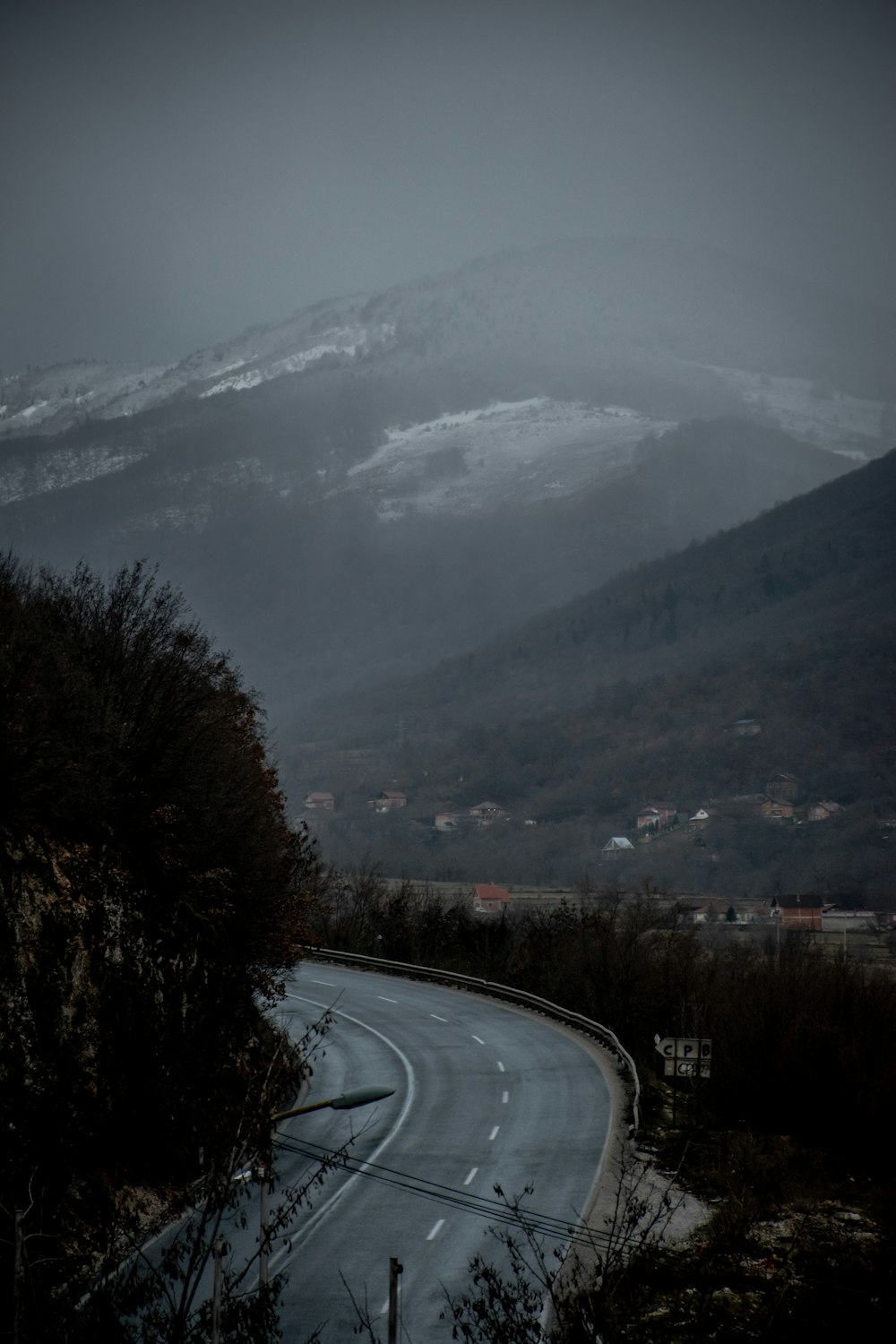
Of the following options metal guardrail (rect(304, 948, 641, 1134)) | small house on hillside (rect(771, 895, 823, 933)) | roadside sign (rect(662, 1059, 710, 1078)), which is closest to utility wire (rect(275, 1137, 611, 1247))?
metal guardrail (rect(304, 948, 641, 1134))

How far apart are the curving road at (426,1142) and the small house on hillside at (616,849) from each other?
139669mm

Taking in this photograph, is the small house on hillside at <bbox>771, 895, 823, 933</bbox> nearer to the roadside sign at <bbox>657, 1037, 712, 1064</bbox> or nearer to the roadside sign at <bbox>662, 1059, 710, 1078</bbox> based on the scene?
Answer: the roadside sign at <bbox>657, 1037, 712, 1064</bbox>

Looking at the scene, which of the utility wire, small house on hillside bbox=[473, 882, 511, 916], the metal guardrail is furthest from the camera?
small house on hillside bbox=[473, 882, 511, 916]

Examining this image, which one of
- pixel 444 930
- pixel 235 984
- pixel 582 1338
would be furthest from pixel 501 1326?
pixel 444 930

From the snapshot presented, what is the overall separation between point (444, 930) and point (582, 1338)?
176 ft

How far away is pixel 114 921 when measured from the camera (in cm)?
2894

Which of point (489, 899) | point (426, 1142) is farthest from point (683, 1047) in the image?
point (489, 899)

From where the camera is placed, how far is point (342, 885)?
3071 inches

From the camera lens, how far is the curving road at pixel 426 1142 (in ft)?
81.7

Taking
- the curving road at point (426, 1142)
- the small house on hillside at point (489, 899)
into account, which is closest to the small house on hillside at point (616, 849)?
the small house on hillside at point (489, 899)

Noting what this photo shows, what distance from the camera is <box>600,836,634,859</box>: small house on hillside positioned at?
193 metres

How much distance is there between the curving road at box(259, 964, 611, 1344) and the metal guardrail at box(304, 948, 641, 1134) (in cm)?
95

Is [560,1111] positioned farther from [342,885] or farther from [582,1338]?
[342,885]

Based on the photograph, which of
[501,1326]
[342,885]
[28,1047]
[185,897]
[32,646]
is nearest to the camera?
[501,1326]
